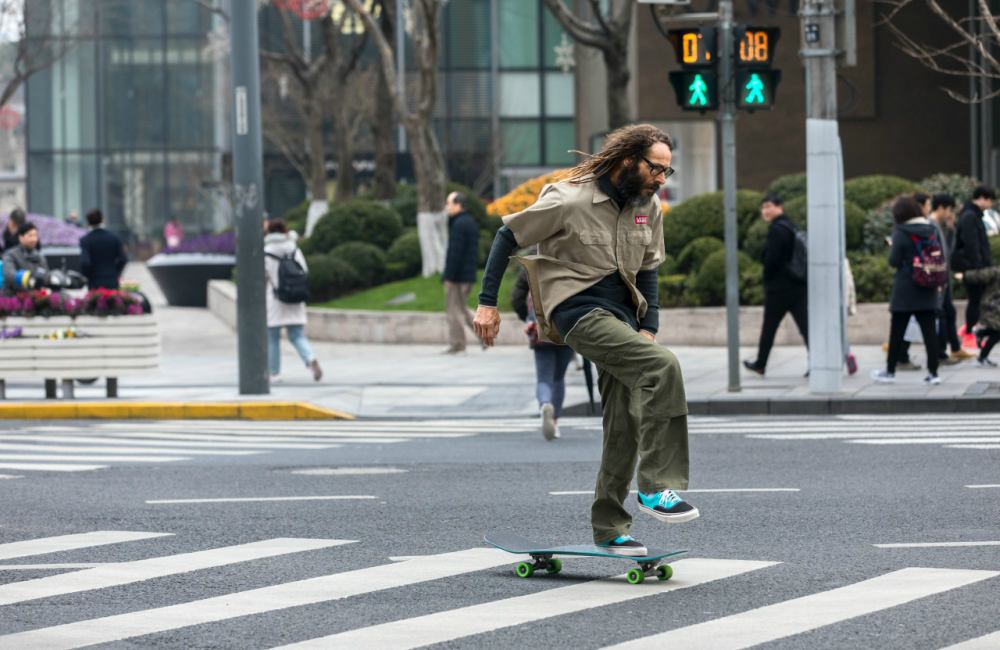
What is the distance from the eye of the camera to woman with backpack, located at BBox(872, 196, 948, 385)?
1656cm

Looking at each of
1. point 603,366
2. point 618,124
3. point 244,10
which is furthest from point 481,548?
point 618,124

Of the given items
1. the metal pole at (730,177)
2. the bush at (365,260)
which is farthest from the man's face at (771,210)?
the bush at (365,260)

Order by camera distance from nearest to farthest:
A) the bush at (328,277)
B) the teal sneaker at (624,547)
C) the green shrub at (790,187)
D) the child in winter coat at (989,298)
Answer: the teal sneaker at (624,547) < the child in winter coat at (989,298) < the green shrub at (790,187) < the bush at (328,277)

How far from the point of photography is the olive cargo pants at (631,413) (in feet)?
23.2

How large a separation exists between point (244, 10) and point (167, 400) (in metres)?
3.73

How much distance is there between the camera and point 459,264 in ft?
71.0

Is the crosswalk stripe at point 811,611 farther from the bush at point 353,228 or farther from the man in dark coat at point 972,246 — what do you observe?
the bush at point 353,228

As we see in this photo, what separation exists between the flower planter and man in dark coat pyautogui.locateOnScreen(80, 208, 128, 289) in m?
14.1

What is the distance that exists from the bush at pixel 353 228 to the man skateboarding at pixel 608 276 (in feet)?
77.1

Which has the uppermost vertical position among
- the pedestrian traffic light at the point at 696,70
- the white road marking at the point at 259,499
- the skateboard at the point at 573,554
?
the pedestrian traffic light at the point at 696,70

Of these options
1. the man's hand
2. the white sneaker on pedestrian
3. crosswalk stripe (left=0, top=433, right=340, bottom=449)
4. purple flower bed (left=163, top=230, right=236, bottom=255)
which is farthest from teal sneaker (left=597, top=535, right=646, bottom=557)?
purple flower bed (left=163, top=230, right=236, bottom=255)

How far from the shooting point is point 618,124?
2602cm

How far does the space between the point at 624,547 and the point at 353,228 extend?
23828mm

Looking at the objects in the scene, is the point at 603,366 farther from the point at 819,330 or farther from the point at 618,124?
the point at 618,124
